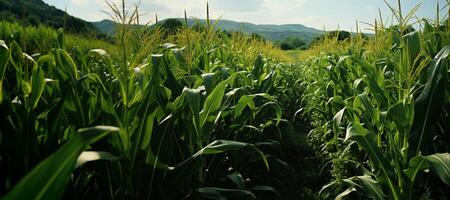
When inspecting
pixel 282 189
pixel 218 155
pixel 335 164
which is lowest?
pixel 282 189

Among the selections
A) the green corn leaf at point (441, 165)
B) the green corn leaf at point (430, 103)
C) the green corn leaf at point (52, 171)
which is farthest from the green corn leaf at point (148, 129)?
the green corn leaf at point (430, 103)

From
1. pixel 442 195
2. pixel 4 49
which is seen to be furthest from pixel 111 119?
pixel 442 195

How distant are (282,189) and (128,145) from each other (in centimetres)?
190

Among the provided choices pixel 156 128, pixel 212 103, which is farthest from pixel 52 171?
pixel 212 103

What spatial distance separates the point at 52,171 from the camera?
0.79 metres

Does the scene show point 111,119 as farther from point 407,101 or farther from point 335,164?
point 335,164

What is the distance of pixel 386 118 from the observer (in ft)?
7.52

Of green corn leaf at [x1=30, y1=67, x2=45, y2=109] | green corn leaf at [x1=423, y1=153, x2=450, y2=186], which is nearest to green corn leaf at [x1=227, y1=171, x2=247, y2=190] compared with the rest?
green corn leaf at [x1=423, y1=153, x2=450, y2=186]

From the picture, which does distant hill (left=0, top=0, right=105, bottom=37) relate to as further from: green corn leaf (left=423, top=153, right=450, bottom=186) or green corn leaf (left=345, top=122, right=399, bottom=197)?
green corn leaf (left=423, top=153, right=450, bottom=186)

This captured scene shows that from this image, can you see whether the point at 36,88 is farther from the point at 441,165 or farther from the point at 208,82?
the point at 441,165

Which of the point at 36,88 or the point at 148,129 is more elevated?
the point at 36,88

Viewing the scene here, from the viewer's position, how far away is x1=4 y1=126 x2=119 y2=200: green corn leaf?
2.49 ft

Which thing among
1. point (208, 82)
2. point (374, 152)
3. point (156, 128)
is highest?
point (208, 82)

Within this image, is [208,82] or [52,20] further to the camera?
[52,20]
